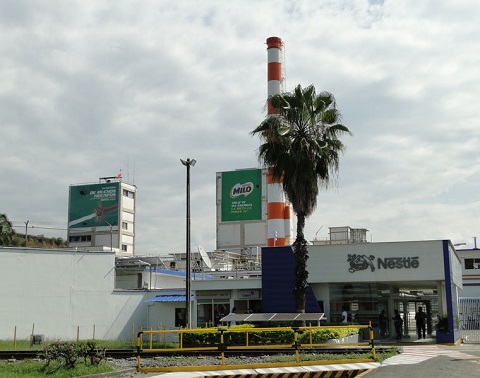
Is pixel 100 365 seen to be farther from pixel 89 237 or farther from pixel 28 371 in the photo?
pixel 89 237

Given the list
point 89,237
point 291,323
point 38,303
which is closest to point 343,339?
point 291,323

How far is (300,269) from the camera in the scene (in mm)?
29062

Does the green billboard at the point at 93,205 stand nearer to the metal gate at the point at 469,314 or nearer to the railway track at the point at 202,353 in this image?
the metal gate at the point at 469,314

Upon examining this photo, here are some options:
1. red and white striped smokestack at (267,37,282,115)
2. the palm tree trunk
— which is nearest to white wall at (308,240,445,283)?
the palm tree trunk

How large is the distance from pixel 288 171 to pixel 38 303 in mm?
19084

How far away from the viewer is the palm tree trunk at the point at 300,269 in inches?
1136

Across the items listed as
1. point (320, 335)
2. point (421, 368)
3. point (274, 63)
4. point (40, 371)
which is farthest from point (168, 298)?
point (421, 368)

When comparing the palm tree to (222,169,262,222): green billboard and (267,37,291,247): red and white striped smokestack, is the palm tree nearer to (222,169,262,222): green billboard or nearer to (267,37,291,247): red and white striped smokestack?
(267,37,291,247): red and white striped smokestack

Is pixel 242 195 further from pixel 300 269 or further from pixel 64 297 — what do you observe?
pixel 300 269

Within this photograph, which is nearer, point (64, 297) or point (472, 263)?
point (64, 297)

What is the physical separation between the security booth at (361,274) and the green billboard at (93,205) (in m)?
58.0

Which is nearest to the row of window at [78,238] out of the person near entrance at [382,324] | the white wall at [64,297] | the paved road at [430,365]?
the white wall at [64,297]

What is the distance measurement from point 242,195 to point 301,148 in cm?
3356

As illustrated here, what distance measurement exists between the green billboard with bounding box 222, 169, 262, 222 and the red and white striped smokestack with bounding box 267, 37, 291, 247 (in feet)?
45.2
